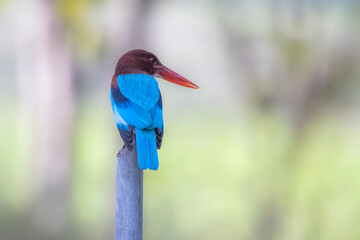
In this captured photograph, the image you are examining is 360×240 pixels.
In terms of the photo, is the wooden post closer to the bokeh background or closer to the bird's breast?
the bird's breast

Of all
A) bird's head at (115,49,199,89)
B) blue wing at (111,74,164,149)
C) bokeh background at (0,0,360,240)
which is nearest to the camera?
blue wing at (111,74,164,149)

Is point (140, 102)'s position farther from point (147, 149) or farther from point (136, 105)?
point (147, 149)

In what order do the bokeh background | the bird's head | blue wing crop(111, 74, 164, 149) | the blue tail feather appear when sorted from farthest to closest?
the bokeh background < the bird's head < blue wing crop(111, 74, 164, 149) < the blue tail feather

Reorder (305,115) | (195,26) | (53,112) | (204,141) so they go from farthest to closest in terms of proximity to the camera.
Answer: (195,26), (204,141), (53,112), (305,115)

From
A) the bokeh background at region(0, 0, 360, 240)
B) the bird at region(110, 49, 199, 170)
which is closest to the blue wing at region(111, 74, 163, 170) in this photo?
the bird at region(110, 49, 199, 170)

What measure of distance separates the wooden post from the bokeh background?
88.0 inches

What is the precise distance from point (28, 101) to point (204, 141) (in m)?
1.55

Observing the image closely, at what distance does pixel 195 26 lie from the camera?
4.90 m

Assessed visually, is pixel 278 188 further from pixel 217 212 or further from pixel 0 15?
pixel 0 15

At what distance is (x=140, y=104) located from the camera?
160 centimetres

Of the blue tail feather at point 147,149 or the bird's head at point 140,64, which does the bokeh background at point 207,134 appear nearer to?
the bird's head at point 140,64

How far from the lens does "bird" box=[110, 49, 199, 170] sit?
1438mm

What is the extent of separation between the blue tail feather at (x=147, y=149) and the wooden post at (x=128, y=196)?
5 cm

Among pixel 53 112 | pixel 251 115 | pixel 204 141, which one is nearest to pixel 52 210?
pixel 53 112
